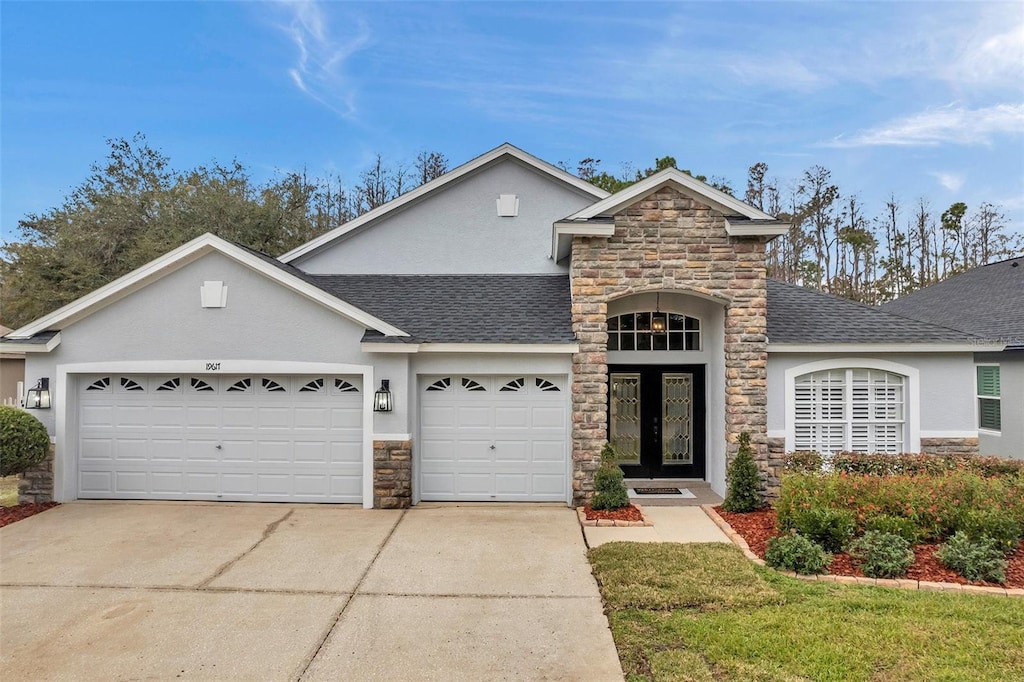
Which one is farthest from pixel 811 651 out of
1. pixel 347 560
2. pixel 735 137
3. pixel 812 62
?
pixel 735 137

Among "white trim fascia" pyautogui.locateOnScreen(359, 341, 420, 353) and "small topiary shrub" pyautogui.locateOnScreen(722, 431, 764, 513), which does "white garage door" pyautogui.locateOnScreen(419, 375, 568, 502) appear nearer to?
"white trim fascia" pyautogui.locateOnScreen(359, 341, 420, 353)

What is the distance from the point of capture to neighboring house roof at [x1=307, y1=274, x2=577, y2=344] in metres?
9.10

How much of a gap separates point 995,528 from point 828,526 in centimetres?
180

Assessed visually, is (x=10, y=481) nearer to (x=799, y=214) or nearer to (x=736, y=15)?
(x=736, y=15)

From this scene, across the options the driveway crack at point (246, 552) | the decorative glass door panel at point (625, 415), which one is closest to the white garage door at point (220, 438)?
the driveway crack at point (246, 552)

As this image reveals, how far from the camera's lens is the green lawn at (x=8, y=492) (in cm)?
905

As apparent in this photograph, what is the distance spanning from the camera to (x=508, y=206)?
11703 millimetres

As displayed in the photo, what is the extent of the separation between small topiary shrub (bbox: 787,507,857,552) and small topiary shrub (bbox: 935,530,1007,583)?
0.89 m

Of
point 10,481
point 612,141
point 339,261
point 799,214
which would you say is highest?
point 612,141

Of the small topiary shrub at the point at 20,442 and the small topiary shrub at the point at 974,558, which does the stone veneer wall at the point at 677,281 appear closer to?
the small topiary shrub at the point at 974,558

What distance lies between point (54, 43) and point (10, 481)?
10341mm

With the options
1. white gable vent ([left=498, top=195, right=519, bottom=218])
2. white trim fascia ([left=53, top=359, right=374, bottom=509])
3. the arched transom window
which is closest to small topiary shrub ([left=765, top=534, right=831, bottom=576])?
the arched transom window

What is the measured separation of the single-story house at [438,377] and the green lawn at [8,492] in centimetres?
100

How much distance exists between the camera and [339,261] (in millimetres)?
11969
